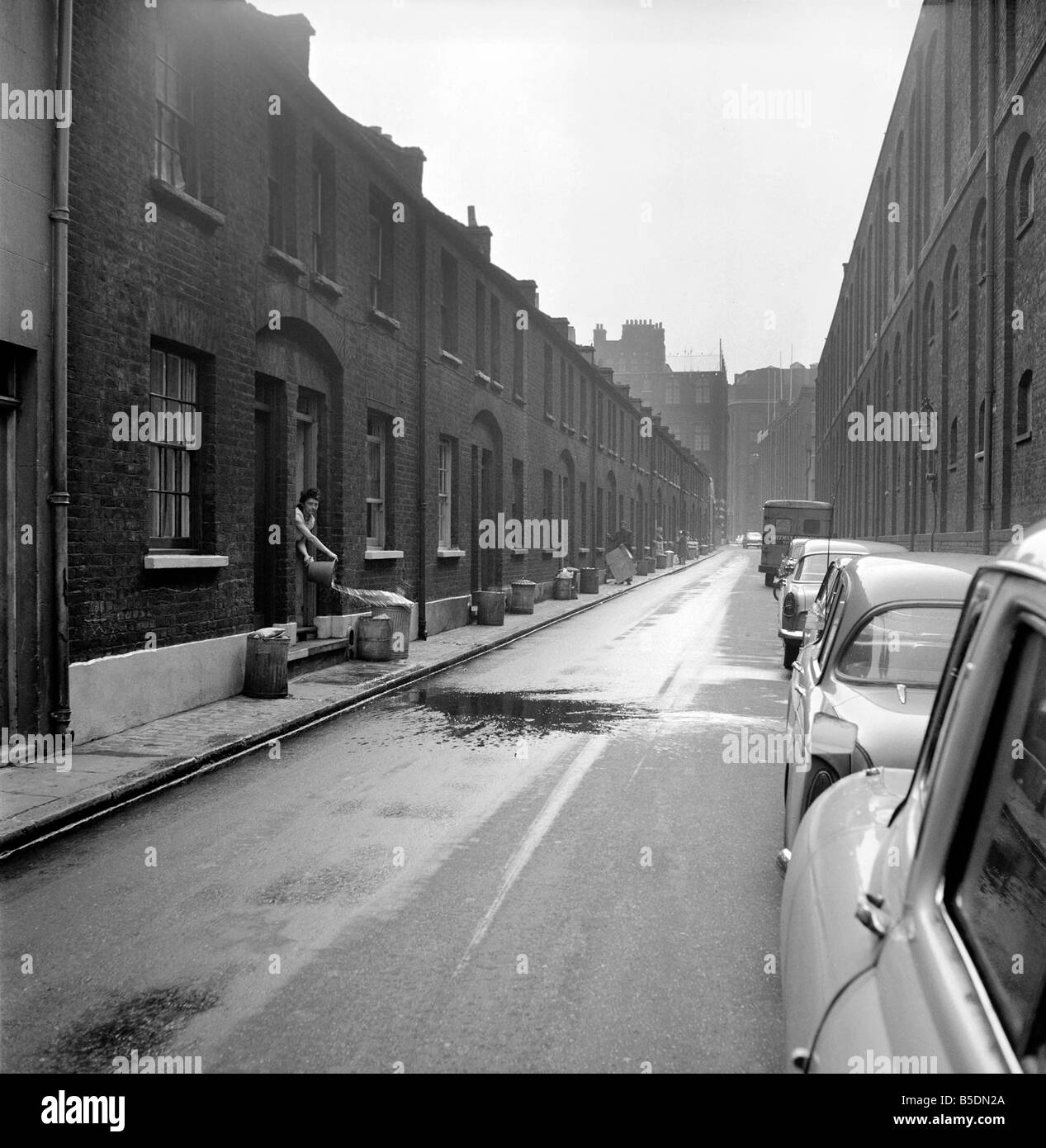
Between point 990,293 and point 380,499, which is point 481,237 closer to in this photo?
point 380,499

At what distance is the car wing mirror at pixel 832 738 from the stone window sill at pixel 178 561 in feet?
24.0

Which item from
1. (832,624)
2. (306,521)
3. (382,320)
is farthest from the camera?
(382,320)

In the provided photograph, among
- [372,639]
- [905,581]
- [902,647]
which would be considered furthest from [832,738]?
[372,639]

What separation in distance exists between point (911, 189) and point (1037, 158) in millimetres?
17596

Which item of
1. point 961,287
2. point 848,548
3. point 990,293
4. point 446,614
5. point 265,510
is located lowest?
point 446,614

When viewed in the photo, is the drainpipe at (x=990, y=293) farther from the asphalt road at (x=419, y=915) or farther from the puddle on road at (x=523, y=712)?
the asphalt road at (x=419, y=915)

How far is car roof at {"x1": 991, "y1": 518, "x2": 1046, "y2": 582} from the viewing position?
1.51 meters

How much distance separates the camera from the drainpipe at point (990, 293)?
2167 centimetres

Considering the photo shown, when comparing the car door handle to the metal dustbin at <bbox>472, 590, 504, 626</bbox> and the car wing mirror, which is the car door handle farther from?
the metal dustbin at <bbox>472, 590, 504, 626</bbox>

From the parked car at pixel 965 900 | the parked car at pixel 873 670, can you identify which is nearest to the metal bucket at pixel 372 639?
the parked car at pixel 873 670

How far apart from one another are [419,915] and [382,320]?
523 inches

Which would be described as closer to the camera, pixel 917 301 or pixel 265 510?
pixel 265 510

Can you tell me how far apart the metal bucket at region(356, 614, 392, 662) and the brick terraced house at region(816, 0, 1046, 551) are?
753 centimetres

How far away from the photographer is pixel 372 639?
49.1 ft
